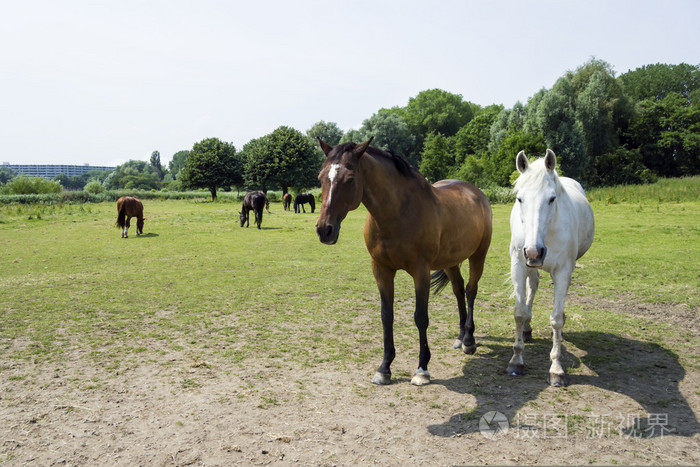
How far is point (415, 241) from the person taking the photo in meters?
4.15

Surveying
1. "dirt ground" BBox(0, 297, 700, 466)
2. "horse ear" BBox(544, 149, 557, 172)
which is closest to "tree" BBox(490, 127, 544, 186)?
"horse ear" BBox(544, 149, 557, 172)

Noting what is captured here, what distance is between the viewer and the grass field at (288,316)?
4.63m

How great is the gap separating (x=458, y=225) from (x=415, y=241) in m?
0.90

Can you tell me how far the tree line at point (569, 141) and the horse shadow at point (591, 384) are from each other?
30.2m

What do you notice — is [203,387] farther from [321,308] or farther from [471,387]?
[321,308]

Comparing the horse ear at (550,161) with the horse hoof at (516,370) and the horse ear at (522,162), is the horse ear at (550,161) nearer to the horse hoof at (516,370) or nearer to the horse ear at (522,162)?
the horse ear at (522,162)

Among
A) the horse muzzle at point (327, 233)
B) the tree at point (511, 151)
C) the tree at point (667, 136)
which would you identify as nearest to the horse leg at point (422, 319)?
the horse muzzle at point (327, 233)

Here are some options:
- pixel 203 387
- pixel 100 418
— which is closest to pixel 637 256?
pixel 203 387

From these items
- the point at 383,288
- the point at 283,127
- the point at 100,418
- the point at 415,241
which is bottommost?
the point at 100,418

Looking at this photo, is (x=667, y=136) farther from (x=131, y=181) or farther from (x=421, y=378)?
(x=131, y=181)

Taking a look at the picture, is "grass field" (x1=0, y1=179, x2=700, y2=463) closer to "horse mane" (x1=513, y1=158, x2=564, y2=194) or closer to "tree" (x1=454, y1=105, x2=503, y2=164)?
"horse mane" (x1=513, y1=158, x2=564, y2=194)

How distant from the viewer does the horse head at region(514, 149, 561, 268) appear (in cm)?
380

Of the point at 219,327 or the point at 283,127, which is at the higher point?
the point at 283,127

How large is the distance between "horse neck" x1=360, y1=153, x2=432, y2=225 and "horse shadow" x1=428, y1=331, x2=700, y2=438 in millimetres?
1784
